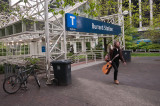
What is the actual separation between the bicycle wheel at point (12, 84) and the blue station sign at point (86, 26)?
3405 millimetres

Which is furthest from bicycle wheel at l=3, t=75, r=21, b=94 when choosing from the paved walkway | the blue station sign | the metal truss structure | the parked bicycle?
the blue station sign

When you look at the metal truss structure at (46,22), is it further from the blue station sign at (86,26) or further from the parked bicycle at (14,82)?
the parked bicycle at (14,82)

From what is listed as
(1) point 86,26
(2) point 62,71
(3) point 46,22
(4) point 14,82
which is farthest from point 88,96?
(1) point 86,26

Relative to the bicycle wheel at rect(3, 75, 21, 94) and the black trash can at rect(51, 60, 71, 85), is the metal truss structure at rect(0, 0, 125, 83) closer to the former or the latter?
the black trash can at rect(51, 60, 71, 85)

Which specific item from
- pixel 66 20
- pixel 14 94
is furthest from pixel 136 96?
pixel 66 20

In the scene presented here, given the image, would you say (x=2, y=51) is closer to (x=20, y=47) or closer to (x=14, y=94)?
(x=20, y=47)

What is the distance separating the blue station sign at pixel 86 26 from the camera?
6.86 metres

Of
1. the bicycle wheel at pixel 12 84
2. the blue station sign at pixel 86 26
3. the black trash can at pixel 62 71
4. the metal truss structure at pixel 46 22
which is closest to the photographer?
the bicycle wheel at pixel 12 84

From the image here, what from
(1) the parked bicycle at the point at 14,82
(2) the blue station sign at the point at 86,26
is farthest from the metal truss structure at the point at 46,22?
(1) the parked bicycle at the point at 14,82

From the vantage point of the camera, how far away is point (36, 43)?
1741cm

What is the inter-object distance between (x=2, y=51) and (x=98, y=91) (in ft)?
44.3

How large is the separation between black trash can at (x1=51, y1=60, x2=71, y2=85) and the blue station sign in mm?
2156

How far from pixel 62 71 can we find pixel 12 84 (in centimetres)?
187

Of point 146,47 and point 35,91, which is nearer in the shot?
point 35,91
